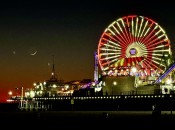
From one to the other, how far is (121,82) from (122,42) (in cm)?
976

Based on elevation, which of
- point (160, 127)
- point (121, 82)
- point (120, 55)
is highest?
point (120, 55)

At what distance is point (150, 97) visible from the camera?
7094 cm

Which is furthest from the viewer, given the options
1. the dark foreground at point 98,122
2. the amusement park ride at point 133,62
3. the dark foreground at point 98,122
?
the amusement park ride at point 133,62

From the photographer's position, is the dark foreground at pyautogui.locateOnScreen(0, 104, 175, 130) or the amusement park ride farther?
the amusement park ride

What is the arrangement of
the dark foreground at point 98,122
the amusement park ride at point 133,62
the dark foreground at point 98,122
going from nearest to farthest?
1. the dark foreground at point 98,122
2. the dark foreground at point 98,122
3. the amusement park ride at point 133,62

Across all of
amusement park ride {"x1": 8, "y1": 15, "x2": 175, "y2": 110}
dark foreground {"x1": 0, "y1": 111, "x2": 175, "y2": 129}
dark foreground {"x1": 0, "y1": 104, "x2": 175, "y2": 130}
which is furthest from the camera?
amusement park ride {"x1": 8, "y1": 15, "x2": 175, "y2": 110}

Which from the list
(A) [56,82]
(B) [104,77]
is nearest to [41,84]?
(A) [56,82]

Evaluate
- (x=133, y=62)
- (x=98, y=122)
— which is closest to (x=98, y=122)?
(x=98, y=122)

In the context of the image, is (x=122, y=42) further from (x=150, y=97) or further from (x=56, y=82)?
(x=56, y=82)

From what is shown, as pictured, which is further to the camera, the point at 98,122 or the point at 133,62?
the point at 133,62

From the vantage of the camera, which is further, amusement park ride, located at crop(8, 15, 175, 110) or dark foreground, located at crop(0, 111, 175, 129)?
amusement park ride, located at crop(8, 15, 175, 110)

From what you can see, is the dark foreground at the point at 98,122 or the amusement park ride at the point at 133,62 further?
the amusement park ride at the point at 133,62

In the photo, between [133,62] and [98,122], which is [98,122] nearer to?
[98,122]

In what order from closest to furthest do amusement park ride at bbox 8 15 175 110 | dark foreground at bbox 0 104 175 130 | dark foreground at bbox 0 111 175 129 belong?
dark foreground at bbox 0 104 175 130, dark foreground at bbox 0 111 175 129, amusement park ride at bbox 8 15 175 110
